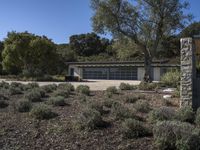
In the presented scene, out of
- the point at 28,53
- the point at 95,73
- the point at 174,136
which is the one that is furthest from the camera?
the point at 95,73

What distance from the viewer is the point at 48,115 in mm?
9719

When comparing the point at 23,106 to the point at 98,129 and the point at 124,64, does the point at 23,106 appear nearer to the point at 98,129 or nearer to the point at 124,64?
the point at 98,129

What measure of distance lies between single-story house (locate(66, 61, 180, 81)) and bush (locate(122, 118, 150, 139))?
118ft

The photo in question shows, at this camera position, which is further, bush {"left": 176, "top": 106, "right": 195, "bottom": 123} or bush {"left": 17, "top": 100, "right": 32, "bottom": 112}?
bush {"left": 17, "top": 100, "right": 32, "bottom": 112}

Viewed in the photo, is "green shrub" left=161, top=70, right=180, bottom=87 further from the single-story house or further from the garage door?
the garage door

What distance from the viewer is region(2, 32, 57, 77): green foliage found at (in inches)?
1720

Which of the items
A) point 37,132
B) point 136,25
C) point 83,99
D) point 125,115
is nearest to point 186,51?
point 125,115

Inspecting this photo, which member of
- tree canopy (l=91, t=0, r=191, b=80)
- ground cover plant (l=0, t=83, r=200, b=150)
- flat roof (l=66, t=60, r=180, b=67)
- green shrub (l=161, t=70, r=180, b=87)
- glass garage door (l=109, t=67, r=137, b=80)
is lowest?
ground cover plant (l=0, t=83, r=200, b=150)

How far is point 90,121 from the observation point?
813cm

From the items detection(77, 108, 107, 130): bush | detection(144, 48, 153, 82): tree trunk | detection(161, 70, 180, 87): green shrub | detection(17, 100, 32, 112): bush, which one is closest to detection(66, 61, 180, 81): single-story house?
detection(144, 48, 153, 82): tree trunk

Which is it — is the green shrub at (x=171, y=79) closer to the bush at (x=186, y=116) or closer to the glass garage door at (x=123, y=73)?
the bush at (x=186, y=116)

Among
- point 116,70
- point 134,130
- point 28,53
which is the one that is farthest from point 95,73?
point 134,130

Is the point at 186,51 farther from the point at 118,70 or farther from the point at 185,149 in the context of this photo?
the point at 118,70

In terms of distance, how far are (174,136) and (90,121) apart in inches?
97.7
